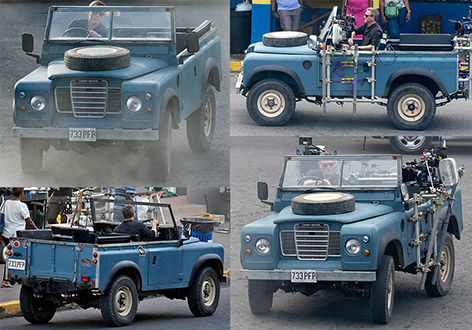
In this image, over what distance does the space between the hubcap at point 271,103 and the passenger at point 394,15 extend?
2.18m

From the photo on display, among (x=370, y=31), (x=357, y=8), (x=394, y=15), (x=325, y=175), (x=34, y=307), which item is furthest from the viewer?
(x=394, y=15)

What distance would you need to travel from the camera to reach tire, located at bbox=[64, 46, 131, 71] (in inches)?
384

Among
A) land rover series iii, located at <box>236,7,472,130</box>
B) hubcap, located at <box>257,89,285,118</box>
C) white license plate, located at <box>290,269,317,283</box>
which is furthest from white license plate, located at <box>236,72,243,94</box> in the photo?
white license plate, located at <box>290,269,317,283</box>

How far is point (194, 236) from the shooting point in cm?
1229

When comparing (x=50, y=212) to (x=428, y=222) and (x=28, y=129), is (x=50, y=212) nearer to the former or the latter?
(x=28, y=129)

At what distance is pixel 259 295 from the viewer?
980 cm

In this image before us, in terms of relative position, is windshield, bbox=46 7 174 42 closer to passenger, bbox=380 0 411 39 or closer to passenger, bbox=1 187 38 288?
passenger, bbox=1 187 38 288

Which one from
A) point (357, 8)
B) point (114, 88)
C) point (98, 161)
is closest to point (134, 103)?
point (114, 88)

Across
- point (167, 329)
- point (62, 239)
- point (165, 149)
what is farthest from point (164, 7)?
point (167, 329)

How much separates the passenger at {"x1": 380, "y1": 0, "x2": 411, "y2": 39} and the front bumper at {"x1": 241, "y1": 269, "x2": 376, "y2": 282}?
213 inches

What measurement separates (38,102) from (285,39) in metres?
4.33

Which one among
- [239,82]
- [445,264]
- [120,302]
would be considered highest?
[239,82]

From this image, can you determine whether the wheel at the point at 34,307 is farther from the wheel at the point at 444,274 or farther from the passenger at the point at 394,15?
the passenger at the point at 394,15

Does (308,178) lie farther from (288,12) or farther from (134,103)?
(288,12)
